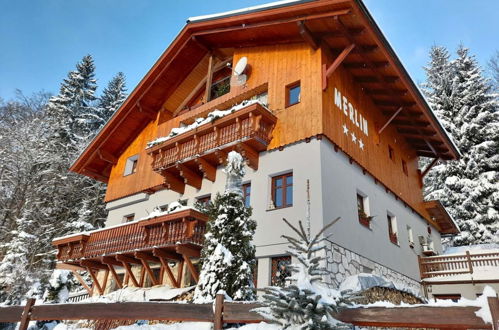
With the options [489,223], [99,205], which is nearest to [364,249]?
[489,223]

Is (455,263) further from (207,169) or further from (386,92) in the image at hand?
(207,169)

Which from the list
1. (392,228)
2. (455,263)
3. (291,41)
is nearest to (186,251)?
(392,228)

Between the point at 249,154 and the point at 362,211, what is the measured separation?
441 centimetres

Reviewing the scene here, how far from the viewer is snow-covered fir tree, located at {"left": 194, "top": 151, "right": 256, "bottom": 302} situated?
Result: 8070mm

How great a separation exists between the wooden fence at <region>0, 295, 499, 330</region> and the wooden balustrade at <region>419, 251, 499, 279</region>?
1444 cm

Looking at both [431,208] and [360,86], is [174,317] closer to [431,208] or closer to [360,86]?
[360,86]

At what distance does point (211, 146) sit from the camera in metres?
13.1

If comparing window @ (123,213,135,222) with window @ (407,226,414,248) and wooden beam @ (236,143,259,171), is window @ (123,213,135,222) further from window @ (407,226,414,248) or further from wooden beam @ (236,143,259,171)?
window @ (407,226,414,248)

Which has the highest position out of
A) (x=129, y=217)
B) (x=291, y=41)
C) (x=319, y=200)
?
(x=291, y=41)

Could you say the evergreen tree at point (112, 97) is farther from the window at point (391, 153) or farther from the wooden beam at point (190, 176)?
the window at point (391, 153)

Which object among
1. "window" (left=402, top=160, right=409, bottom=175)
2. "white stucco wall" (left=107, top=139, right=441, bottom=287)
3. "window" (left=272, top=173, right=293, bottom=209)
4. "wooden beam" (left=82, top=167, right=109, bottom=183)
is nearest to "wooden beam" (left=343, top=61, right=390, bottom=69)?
"white stucco wall" (left=107, top=139, right=441, bottom=287)

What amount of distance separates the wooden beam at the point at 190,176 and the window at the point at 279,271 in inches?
196

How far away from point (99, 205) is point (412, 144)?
20927mm

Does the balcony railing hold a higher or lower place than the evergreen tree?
lower
